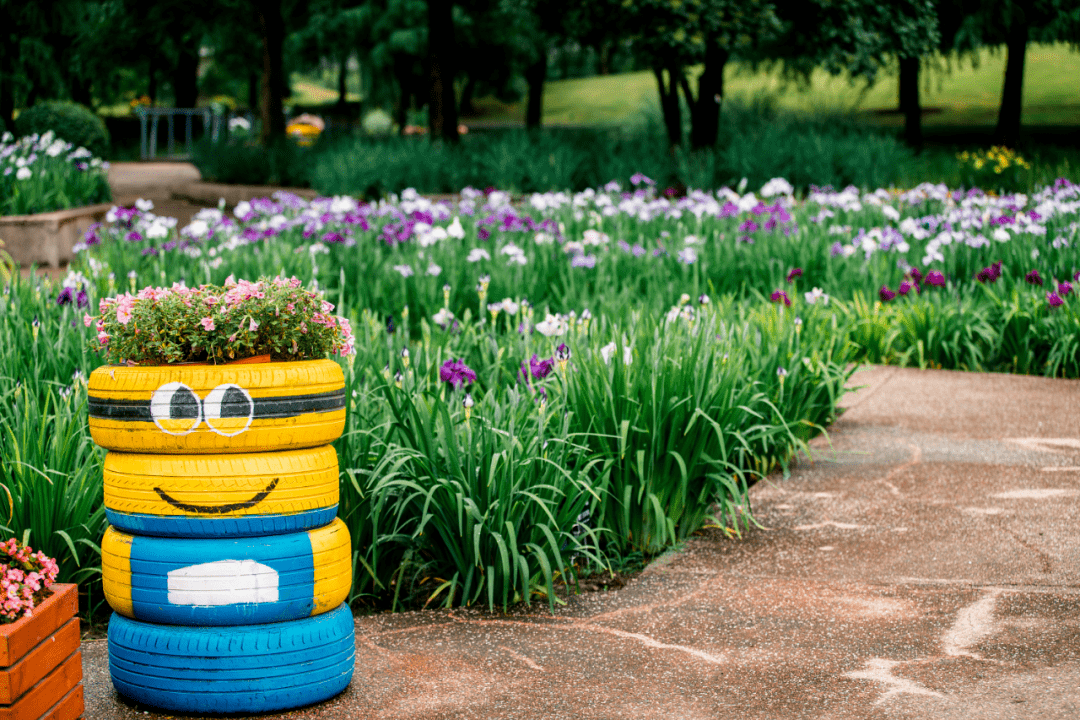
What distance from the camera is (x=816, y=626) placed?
291 cm

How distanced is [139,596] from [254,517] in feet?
1.07

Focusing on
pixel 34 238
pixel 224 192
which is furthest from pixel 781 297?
pixel 224 192

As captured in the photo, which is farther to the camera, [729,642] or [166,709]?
[729,642]

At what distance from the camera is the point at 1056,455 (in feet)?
14.2

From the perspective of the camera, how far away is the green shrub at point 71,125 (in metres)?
14.8

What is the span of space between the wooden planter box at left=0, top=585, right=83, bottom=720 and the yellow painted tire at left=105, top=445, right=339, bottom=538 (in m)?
0.23

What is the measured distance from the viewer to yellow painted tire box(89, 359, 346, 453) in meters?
2.35

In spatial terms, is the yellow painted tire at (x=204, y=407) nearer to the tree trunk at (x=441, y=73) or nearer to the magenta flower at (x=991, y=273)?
the magenta flower at (x=991, y=273)

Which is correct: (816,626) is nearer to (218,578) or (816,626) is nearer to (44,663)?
(218,578)

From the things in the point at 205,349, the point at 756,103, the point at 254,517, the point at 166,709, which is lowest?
the point at 166,709

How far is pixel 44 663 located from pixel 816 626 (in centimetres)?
192

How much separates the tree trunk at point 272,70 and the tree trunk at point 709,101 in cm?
616

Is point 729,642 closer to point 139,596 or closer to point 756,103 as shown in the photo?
point 139,596

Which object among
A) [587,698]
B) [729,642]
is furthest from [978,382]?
[587,698]
